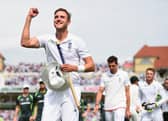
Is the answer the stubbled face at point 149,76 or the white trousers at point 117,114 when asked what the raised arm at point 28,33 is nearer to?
the white trousers at point 117,114

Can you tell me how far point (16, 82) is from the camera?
6669cm

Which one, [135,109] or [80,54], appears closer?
[80,54]

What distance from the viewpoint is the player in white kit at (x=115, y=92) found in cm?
1047

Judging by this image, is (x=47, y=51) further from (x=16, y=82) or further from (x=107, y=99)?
(x=16, y=82)

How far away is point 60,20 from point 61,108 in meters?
1.11

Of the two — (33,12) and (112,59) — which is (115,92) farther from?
(33,12)

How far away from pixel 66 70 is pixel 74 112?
1.89 ft

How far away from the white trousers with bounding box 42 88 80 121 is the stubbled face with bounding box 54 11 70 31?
82cm

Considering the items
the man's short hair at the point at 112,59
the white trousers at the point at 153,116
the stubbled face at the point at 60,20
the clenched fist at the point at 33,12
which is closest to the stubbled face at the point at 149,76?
the white trousers at the point at 153,116

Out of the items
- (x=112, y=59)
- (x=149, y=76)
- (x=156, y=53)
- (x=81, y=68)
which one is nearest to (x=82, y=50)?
(x=81, y=68)

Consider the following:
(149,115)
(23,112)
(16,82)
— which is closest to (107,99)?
(149,115)

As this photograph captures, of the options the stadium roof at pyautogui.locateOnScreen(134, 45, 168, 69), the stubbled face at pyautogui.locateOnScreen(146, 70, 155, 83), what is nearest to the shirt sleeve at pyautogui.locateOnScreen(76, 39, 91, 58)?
the stubbled face at pyautogui.locateOnScreen(146, 70, 155, 83)

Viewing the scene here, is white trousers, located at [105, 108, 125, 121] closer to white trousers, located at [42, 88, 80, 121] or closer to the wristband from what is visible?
white trousers, located at [42, 88, 80, 121]

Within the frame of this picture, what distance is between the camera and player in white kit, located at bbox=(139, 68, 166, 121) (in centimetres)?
1145
